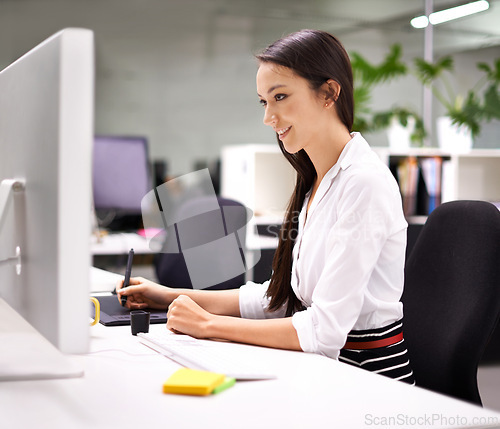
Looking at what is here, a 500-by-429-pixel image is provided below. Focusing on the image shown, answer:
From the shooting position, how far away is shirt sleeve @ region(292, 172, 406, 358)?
1245 mm

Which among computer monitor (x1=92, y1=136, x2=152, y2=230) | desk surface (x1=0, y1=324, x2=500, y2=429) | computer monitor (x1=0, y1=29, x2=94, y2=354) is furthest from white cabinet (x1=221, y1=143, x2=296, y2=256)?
computer monitor (x1=0, y1=29, x2=94, y2=354)

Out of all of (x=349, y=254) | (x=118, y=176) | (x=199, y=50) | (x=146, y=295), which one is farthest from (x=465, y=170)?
(x=349, y=254)

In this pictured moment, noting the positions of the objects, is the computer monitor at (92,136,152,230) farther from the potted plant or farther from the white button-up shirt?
the white button-up shirt

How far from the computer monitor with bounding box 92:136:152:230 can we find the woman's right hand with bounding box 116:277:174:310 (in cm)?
202

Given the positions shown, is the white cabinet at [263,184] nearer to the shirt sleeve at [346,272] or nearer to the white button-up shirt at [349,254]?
the white button-up shirt at [349,254]

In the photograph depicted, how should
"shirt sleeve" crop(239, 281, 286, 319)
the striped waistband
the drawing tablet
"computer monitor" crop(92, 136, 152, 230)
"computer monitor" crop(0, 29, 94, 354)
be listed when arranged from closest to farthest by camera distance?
"computer monitor" crop(0, 29, 94, 354) → the striped waistband → the drawing tablet → "shirt sleeve" crop(239, 281, 286, 319) → "computer monitor" crop(92, 136, 152, 230)

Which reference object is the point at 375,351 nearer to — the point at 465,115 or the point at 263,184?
the point at 263,184

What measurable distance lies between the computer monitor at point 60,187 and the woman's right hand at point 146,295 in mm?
688

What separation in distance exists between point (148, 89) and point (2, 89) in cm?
371

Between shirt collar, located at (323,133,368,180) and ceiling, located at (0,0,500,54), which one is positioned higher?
ceiling, located at (0,0,500,54)

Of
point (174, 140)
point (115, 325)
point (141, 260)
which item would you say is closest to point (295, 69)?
point (115, 325)

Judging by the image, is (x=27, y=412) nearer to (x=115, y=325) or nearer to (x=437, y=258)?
(x=115, y=325)

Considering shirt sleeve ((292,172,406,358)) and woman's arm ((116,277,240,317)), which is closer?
shirt sleeve ((292,172,406,358))

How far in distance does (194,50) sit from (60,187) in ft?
14.0
